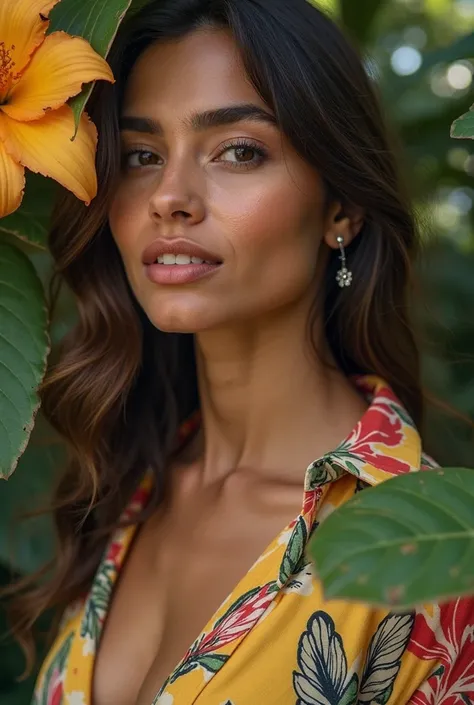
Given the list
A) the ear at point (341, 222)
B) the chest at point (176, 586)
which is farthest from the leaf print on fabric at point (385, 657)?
the ear at point (341, 222)

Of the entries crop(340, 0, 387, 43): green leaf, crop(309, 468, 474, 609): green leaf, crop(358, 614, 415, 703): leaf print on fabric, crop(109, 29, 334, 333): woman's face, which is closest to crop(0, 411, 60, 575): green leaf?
crop(109, 29, 334, 333): woman's face

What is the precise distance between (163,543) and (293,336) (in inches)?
16.1

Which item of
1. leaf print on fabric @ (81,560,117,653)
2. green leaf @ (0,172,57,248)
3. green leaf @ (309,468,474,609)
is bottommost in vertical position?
leaf print on fabric @ (81,560,117,653)

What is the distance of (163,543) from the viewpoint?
1.59 metres

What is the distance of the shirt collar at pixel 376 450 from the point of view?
4.14 feet

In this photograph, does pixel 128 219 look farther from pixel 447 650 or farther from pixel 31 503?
pixel 447 650

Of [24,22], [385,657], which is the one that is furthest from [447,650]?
Result: [24,22]

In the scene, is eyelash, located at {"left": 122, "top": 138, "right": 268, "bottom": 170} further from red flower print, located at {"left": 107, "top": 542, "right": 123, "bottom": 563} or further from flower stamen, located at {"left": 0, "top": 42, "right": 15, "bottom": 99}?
red flower print, located at {"left": 107, "top": 542, "right": 123, "bottom": 563}

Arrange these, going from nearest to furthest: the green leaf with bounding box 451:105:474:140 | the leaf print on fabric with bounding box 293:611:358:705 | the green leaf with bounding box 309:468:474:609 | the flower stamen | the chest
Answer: the green leaf with bounding box 309:468:474:609 < the green leaf with bounding box 451:105:474:140 < the flower stamen < the leaf print on fabric with bounding box 293:611:358:705 < the chest

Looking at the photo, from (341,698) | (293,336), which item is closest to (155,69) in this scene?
(293,336)

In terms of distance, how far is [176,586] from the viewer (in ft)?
4.83

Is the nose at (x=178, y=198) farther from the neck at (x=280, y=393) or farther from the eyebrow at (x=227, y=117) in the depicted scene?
the neck at (x=280, y=393)

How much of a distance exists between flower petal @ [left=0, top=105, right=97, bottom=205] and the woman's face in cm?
26

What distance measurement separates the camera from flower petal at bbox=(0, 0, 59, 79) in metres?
1.02
